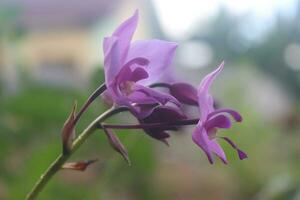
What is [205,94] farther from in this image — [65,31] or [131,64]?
[65,31]

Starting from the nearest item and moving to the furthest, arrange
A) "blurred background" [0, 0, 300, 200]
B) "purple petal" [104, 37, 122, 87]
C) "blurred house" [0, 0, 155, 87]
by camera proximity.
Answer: "purple petal" [104, 37, 122, 87] < "blurred background" [0, 0, 300, 200] < "blurred house" [0, 0, 155, 87]

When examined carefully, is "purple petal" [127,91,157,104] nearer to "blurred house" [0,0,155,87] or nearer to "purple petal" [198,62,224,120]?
"purple petal" [198,62,224,120]

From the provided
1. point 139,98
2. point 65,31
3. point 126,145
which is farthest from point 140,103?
point 65,31

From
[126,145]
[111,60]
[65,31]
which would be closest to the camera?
[111,60]

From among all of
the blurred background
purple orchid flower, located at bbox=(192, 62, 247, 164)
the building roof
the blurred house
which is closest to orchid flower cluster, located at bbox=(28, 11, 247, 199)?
purple orchid flower, located at bbox=(192, 62, 247, 164)

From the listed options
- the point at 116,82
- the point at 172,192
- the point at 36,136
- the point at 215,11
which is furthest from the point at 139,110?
the point at 215,11

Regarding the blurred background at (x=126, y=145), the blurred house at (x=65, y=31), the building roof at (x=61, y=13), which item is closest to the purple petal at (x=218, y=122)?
the blurred background at (x=126, y=145)

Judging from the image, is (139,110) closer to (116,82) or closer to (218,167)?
(116,82)
